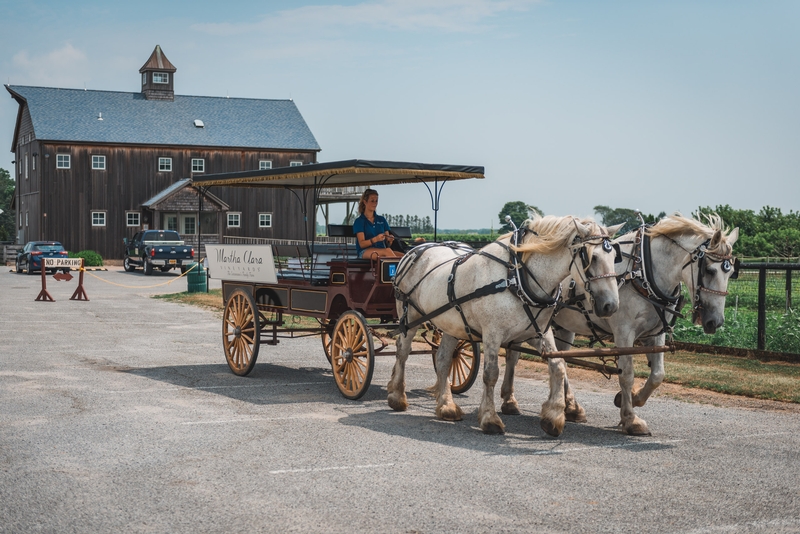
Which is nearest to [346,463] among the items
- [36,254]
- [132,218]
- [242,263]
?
[242,263]

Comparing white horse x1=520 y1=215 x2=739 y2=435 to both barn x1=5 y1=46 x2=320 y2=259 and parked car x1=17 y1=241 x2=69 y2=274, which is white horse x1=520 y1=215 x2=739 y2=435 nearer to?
parked car x1=17 y1=241 x2=69 y2=274

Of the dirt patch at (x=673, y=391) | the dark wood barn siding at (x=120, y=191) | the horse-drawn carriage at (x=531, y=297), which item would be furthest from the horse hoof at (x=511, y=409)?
the dark wood barn siding at (x=120, y=191)

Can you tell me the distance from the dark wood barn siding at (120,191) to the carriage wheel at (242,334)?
3759cm

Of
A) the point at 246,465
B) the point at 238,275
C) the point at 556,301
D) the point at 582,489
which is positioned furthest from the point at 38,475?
the point at 238,275

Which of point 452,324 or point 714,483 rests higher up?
point 452,324

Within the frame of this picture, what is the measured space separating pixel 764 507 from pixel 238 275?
7.98 metres

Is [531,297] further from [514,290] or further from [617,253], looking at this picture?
[617,253]

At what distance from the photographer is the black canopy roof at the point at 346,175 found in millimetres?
10195

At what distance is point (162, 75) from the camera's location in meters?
57.0

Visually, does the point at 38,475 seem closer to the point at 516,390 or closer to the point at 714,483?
the point at 714,483

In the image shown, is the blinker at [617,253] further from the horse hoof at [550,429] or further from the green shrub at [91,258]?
the green shrub at [91,258]

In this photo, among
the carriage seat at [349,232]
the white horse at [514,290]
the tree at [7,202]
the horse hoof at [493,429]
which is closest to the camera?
the white horse at [514,290]

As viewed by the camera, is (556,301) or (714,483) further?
(556,301)

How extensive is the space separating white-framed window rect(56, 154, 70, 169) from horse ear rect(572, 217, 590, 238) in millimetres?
48572
